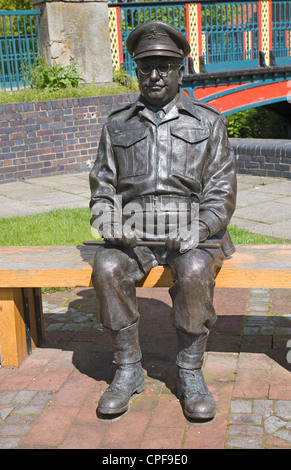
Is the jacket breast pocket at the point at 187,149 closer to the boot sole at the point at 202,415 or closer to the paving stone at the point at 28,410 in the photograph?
the boot sole at the point at 202,415

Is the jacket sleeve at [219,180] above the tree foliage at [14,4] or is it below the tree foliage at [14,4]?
below

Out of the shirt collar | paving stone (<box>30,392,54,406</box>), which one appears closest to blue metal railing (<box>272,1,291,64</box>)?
the shirt collar

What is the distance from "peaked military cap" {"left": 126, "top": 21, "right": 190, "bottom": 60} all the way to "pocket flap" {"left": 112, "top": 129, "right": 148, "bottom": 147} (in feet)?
1.34

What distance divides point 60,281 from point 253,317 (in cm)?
154

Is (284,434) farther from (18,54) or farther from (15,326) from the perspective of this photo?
(18,54)

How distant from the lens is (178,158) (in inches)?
138

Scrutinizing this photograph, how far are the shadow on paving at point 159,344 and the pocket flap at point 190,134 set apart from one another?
1349 mm

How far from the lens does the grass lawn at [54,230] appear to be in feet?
20.1

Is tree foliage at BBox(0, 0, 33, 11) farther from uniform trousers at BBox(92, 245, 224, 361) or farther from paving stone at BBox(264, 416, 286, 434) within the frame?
paving stone at BBox(264, 416, 286, 434)

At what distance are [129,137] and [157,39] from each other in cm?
56

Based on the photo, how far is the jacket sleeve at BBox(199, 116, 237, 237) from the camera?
346cm

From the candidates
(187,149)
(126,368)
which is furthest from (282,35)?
(126,368)

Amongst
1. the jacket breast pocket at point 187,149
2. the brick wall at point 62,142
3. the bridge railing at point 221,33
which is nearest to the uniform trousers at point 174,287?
the jacket breast pocket at point 187,149

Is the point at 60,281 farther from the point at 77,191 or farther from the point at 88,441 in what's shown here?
the point at 77,191
